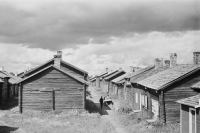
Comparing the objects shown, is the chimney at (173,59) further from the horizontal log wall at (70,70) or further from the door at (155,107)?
the horizontal log wall at (70,70)

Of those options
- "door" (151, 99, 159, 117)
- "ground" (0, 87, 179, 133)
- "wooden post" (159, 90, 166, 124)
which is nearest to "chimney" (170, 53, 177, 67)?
"door" (151, 99, 159, 117)

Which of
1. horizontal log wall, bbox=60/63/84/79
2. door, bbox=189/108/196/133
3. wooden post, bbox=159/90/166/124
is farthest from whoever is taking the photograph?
horizontal log wall, bbox=60/63/84/79

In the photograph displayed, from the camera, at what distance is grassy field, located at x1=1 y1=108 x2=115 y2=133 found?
17.9 metres

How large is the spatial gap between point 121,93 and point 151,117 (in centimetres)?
1765

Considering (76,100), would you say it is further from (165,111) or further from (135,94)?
(165,111)

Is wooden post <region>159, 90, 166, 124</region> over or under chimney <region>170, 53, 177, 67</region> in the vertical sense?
under

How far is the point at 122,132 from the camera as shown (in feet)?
57.7

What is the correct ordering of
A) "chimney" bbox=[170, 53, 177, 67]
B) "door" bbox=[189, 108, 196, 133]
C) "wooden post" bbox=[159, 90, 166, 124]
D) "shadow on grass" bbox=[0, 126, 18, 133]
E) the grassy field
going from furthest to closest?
"chimney" bbox=[170, 53, 177, 67], "wooden post" bbox=[159, 90, 166, 124], the grassy field, "shadow on grass" bbox=[0, 126, 18, 133], "door" bbox=[189, 108, 196, 133]

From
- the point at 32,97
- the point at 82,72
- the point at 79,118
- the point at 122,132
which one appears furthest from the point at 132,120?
the point at 82,72

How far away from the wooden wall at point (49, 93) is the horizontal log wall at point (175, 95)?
10.0m

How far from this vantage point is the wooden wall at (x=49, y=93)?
2420cm

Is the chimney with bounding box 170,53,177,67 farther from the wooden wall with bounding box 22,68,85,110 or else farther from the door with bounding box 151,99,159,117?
the wooden wall with bounding box 22,68,85,110

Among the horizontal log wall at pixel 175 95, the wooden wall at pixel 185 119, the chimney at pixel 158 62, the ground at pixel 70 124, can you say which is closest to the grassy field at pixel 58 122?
the ground at pixel 70 124

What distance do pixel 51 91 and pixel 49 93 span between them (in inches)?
13.4
